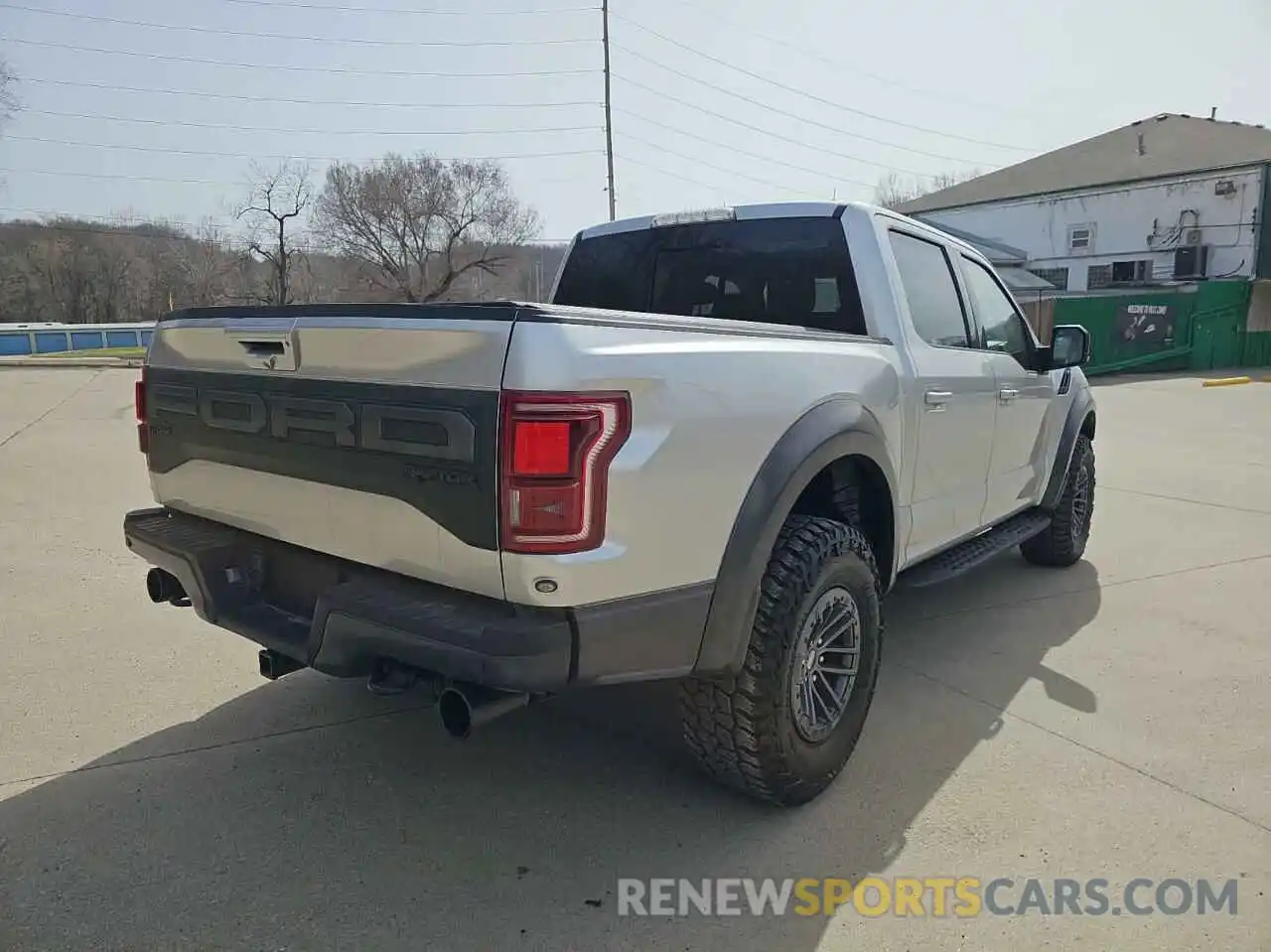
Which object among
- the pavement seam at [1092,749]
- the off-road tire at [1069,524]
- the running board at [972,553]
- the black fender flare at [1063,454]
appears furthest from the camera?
the off-road tire at [1069,524]

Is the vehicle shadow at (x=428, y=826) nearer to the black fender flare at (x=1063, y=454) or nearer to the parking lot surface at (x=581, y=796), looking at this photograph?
the parking lot surface at (x=581, y=796)

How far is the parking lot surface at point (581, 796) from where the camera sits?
228 cm

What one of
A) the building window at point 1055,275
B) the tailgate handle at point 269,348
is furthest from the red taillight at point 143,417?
the building window at point 1055,275

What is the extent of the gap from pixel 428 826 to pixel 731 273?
2.50m

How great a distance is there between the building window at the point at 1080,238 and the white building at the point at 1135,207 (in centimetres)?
4

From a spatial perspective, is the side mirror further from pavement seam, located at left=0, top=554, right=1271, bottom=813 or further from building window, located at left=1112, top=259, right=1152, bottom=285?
building window, located at left=1112, top=259, right=1152, bottom=285

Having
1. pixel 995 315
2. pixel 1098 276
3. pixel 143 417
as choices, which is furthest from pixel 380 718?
pixel 1098 276

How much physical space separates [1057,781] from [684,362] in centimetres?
200

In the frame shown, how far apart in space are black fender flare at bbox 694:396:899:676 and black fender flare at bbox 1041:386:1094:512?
286cm

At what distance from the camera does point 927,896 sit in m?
2.41

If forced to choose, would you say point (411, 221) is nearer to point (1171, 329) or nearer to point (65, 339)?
point (65, 339)

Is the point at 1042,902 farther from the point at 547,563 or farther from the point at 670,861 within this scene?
the point at 547,563

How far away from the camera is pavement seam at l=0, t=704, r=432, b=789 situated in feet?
9.73

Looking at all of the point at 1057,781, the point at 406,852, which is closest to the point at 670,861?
the point at 406,852
